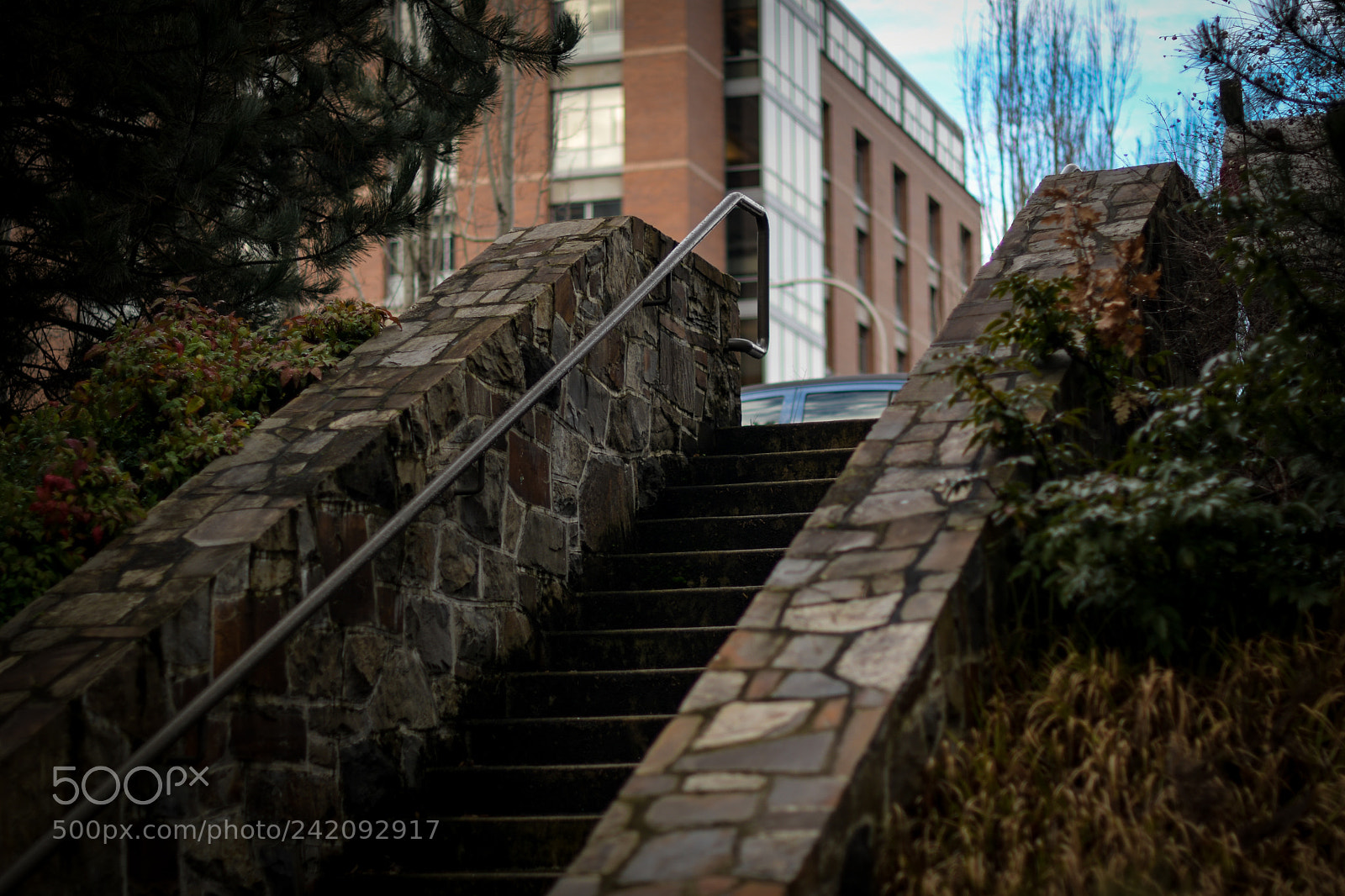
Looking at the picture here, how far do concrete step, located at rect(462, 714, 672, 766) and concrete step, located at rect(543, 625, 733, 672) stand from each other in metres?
0.42

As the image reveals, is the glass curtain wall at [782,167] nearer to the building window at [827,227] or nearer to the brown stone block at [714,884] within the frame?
the building window at [827,227]

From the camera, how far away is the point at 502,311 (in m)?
5.45

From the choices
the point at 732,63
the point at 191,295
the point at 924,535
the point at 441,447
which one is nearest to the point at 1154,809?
the point at 924,535

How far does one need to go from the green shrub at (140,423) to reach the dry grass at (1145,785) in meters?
2.81

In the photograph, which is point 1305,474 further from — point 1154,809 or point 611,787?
point 611,787

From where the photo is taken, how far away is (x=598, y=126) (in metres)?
28.4

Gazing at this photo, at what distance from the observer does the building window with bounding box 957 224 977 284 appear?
40.7 metres

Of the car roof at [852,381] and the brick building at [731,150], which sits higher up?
the brick building at [731,150]

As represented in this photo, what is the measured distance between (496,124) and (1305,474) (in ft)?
53.4

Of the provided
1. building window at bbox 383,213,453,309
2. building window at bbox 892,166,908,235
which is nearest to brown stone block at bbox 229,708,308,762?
building window at bbox 383,213,453,309

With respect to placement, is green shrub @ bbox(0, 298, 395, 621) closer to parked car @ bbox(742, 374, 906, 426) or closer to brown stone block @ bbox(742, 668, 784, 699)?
brown stone block @ bbox(742, 668, 784, 699)

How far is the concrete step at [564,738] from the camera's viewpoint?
176 inches

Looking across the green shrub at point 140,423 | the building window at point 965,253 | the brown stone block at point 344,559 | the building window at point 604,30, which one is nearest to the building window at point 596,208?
the building window at point 604,30

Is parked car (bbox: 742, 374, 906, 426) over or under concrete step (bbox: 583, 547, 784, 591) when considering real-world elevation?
over
